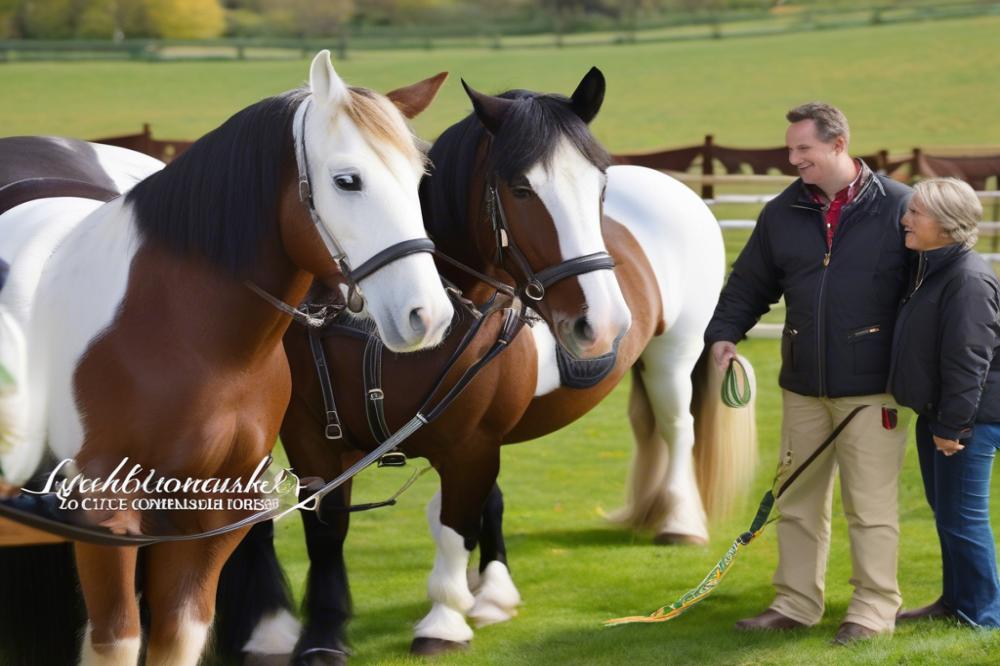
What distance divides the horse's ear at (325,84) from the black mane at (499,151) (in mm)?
637

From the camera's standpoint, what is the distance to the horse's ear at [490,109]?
11.6 ft

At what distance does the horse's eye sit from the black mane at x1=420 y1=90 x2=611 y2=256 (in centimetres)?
67

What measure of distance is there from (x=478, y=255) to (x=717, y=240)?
101 inches

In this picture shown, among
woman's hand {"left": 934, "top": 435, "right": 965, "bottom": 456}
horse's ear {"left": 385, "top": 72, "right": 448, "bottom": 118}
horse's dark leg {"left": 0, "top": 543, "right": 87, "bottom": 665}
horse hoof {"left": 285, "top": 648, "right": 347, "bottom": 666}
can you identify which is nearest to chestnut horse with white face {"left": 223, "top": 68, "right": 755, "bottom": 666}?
horse hoof {"left": 285, "top": 648, "right": 347, "bottom": 666}

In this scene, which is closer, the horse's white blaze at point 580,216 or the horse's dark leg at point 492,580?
the horse's white blaze at point 580,216

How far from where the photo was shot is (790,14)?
45.2 metres

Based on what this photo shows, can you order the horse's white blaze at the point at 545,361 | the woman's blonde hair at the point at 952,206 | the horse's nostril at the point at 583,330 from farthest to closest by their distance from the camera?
the horse's white blaze at the point at 545,361 < the woman's blonde hair at the point at 952,206 < the horse's nostril at the point at 583,330

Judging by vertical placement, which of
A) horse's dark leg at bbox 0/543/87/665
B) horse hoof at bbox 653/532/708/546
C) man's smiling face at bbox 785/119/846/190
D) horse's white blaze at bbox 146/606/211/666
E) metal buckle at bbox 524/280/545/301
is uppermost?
man's smiling face at bbox 785/119/846/190

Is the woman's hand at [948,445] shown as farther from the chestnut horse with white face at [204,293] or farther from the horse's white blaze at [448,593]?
the chestnut horse with white face at [204,293]

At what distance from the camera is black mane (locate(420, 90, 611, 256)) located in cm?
337

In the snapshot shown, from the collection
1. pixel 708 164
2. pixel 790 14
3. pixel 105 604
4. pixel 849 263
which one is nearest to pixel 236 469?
pixel 105 604

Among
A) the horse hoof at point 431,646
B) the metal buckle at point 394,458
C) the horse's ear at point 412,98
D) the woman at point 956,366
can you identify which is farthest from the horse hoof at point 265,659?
the woman at point 956,366

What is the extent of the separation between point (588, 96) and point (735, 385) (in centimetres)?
136

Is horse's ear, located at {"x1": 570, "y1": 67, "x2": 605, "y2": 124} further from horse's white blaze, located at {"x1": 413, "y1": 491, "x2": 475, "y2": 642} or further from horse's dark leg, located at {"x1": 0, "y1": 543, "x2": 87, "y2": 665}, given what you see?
horse's dark leg, located at {"x1": 0, "y1": 543, "x2": 87, "y2": 665}
